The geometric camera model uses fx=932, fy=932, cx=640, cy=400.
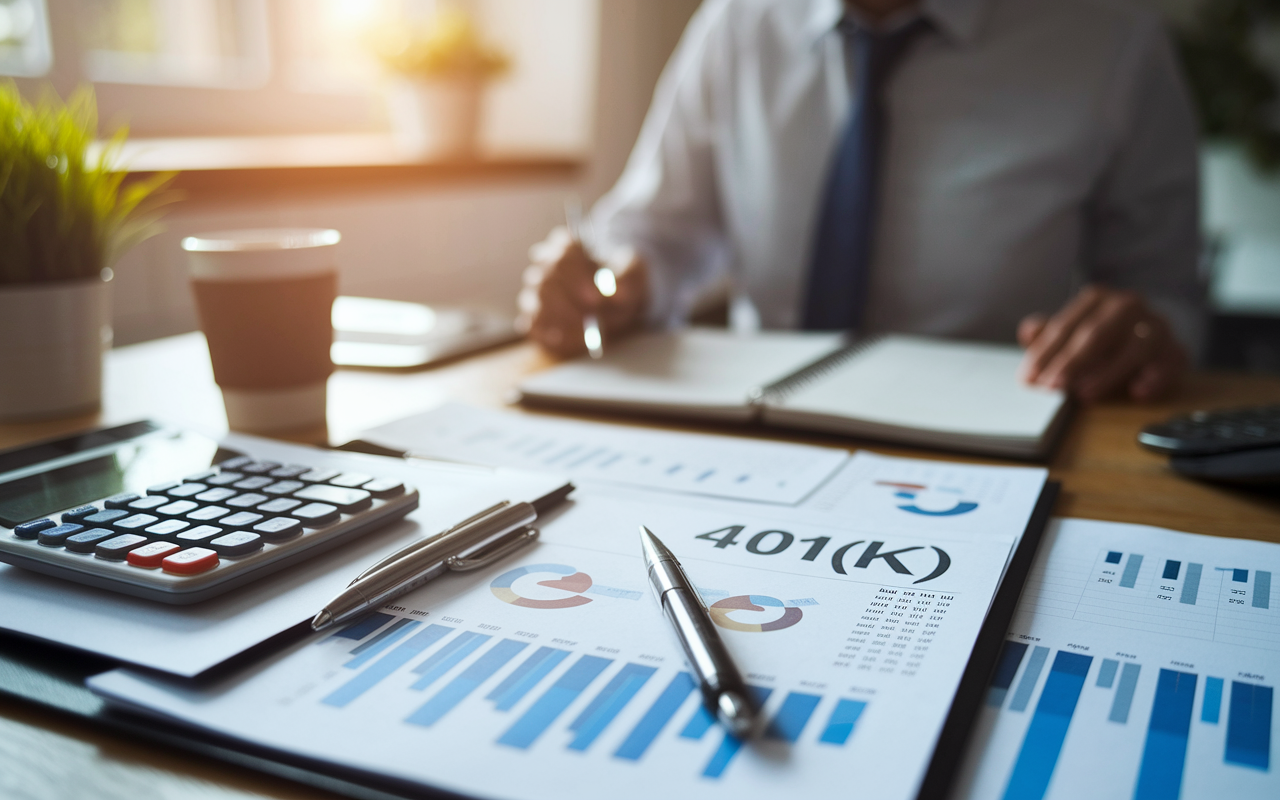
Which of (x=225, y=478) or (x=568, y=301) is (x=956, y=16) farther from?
(x=225, y=478)

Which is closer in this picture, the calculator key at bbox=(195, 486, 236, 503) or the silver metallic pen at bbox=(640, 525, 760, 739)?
the silver metallic pen at bbox=(640, 525, 760, 739)

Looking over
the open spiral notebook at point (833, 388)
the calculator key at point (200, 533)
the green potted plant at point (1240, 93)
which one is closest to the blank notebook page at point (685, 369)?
the open spiral notebook at point (833, 388)

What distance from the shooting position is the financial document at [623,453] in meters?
0.58

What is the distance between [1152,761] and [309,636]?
1.01 ft

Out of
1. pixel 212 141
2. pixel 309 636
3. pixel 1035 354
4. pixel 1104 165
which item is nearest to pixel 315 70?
pixel 212 141

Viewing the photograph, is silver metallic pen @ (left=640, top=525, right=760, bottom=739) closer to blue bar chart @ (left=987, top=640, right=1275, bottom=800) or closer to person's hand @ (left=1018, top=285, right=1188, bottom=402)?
blue bar chart @ (left=987, top=640, right=1275, bottom=800)

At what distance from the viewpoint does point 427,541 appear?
1.41 ft

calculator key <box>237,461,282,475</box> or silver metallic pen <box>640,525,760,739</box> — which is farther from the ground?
calculator key <box>237,461,282,475</box>

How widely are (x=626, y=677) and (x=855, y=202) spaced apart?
3.30ft

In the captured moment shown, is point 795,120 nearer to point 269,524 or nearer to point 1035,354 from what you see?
point 1035,354

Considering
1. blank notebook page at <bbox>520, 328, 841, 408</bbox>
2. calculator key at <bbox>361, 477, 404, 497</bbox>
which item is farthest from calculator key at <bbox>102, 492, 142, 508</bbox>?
blank notebook page at <bbox>520, 328, 841, 408</bbox>

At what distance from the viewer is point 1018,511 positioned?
524mm

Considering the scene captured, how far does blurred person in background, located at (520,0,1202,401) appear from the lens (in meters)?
1.23

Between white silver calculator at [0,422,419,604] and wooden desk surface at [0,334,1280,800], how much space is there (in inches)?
2.7
